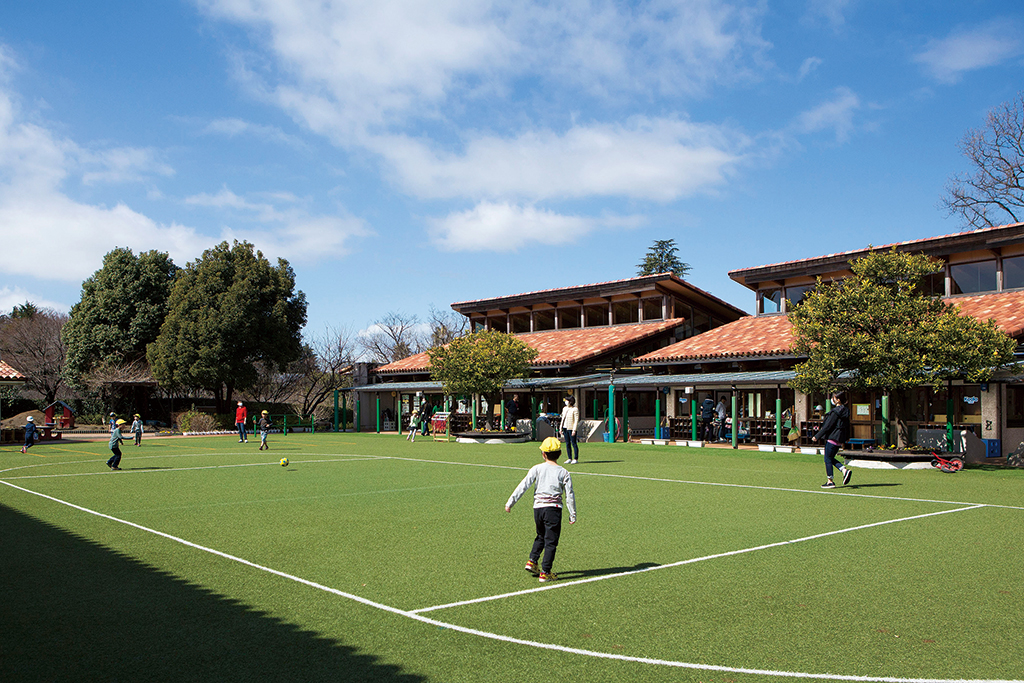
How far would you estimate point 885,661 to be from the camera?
17.1 ft

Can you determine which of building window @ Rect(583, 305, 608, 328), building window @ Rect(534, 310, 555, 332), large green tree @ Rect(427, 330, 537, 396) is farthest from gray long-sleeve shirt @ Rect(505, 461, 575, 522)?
building window @ Rect(534, 310, 555, 332)

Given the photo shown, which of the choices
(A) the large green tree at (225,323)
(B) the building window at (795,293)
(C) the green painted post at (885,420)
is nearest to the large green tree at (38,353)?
(A) the large green tree at (225,323)

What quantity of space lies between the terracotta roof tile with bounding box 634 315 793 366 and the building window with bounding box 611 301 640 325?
4.76 meters

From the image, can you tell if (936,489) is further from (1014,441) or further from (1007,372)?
(1014,441)

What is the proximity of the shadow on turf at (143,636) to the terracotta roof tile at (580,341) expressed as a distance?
28.2 m

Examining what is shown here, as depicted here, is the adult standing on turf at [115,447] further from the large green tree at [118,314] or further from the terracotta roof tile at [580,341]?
the large green tree at [118,314]

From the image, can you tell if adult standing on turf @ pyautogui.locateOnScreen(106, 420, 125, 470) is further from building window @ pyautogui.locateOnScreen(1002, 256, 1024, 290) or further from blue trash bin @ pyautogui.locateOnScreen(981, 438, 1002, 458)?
building window @ pyautogui.locateOnScreen(1002, 256, 1024, 290)

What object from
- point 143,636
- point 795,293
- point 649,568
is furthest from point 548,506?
point 795,293

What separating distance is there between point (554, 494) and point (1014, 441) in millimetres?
21687

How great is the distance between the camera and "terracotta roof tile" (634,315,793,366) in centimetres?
2969

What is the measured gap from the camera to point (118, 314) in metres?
46.4

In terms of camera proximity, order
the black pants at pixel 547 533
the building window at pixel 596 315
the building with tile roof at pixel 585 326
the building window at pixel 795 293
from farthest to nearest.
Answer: the building window at pixel 596 315 < the building with tile roof at pixel 585 326 < the building window at pixel 795 293 < the black pants at pixel 547 533

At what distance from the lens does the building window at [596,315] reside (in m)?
41.4

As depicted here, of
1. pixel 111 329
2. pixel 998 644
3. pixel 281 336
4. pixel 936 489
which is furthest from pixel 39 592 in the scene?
pixel 111 329
